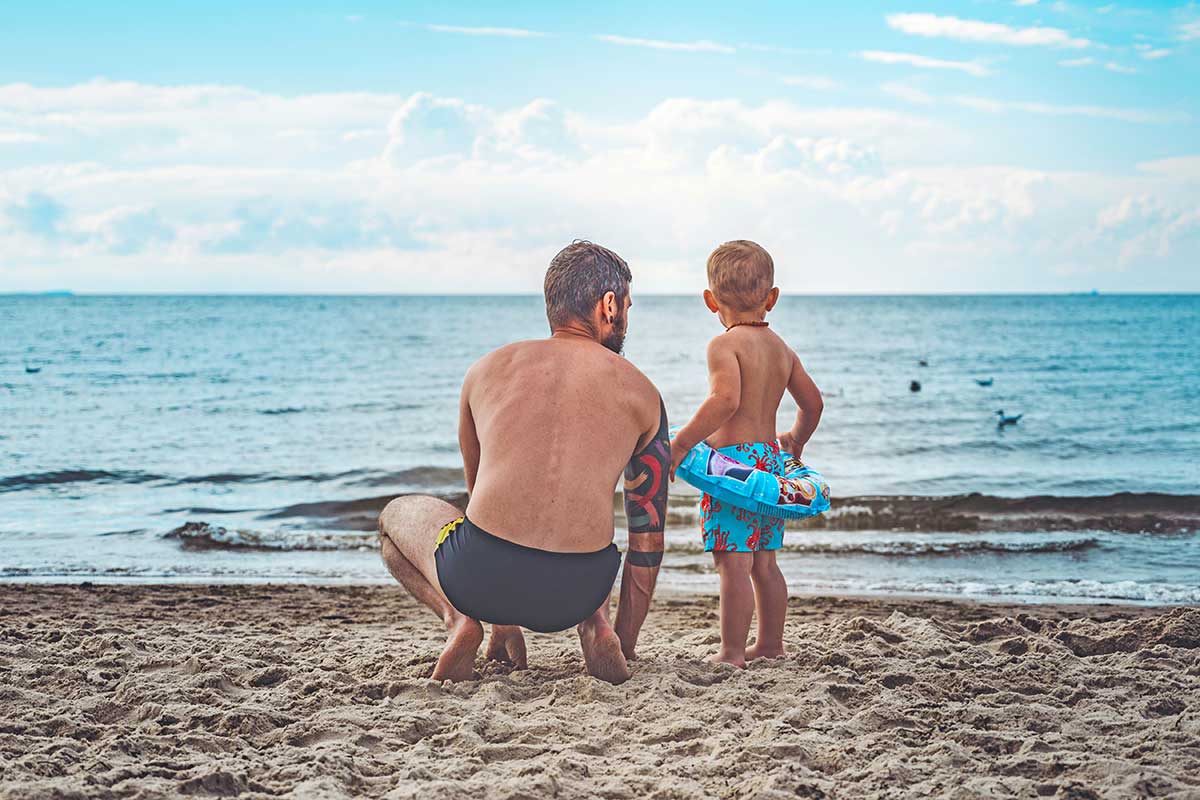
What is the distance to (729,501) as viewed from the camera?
13.3 feet

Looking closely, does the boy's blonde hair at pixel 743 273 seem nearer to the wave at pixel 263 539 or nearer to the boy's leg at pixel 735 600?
the boy's leg at pixel 735 600

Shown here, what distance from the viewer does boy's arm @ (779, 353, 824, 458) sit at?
4359 mm

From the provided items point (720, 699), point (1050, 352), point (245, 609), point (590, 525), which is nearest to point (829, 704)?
point (720, 699)

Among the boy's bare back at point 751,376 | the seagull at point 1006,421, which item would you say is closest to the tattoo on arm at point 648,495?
the boy's bare back at point 751,376

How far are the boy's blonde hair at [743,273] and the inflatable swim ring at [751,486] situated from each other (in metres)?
0.70

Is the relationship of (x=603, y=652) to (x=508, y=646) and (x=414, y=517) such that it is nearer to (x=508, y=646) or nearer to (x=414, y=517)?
(x=508, y=646)

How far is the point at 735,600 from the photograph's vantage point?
4211 millimetres

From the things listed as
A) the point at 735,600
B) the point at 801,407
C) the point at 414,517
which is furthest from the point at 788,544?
the point at 414,517

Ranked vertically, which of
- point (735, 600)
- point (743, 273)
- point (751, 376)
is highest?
point (743, 273)

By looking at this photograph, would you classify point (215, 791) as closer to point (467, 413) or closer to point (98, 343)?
point (467, 413)

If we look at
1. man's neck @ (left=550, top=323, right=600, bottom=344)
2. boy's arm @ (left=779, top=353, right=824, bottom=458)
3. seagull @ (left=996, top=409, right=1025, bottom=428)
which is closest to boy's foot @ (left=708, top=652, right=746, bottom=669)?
boy's arm @ (left=779, top=353, right=824, bottom=458)

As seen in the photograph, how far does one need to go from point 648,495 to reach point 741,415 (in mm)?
621

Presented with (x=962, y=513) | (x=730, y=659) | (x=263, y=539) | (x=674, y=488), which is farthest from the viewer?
(x=674, y=488)

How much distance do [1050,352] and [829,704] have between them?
121 feet
